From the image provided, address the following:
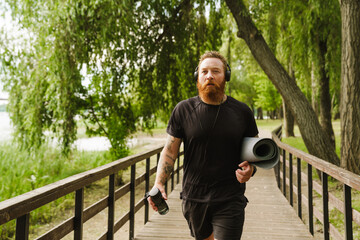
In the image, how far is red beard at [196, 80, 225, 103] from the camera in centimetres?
197

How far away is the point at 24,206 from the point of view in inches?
65.1

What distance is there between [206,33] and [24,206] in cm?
830

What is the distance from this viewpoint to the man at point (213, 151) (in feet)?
6.46

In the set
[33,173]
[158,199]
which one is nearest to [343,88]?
[158,199]

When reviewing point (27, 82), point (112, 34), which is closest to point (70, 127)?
point (27, 82)

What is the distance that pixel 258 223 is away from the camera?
4.44 meters

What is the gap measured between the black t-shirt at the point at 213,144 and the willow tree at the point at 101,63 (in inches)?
205

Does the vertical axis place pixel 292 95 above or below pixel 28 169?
above

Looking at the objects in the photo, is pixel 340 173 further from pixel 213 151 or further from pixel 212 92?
pixel 212 92

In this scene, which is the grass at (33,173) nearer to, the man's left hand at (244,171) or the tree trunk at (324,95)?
the man's left hand at (244,171)

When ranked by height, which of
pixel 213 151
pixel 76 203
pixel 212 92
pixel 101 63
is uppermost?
pixel 101 63

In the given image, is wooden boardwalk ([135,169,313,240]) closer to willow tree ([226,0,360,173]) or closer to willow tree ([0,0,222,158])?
willow tree ([226,0,360,173])

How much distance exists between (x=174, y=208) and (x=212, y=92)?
11.8ft

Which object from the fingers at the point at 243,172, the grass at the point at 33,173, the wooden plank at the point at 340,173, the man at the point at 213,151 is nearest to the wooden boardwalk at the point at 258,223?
the wooden plank at the point at 340,173
